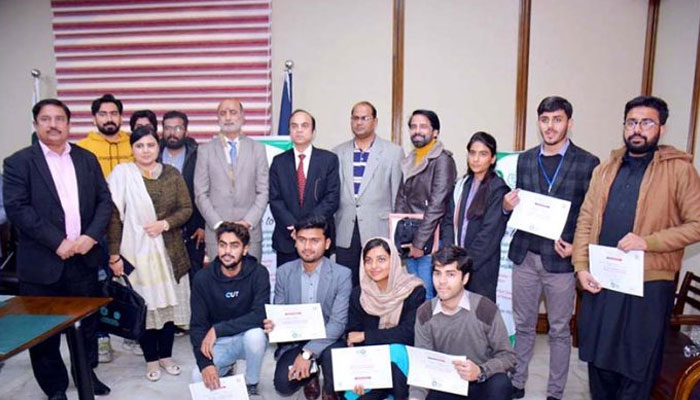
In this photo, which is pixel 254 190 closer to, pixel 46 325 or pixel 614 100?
pixel 46 325

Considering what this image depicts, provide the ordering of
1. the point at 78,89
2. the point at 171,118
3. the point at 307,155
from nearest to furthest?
1. the point at 307,155
2. the point at 171,118
3. the point at 78,89

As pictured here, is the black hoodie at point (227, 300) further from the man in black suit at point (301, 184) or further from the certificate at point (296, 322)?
the man in black suit at point (301, 184)

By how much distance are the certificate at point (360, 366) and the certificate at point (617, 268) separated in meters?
1.18

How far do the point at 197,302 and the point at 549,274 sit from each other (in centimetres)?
210

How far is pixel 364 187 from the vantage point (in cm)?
356

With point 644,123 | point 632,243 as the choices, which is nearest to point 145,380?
point 632,243

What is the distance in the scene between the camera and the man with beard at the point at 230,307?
296 centimetres

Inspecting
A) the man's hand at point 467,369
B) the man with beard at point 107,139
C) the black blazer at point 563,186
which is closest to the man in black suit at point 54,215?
the man with beard at point 107,139

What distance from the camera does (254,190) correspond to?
3701 millimetres

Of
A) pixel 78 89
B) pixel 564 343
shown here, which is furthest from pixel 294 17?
pixel 564 343

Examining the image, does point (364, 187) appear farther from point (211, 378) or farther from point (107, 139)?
point (107, 139)

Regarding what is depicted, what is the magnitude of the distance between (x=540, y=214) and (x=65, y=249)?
2757 mm

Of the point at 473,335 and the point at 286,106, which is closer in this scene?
the point at 473,335

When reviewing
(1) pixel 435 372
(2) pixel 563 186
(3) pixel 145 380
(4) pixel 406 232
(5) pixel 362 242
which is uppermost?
(2) pixel 563 186
